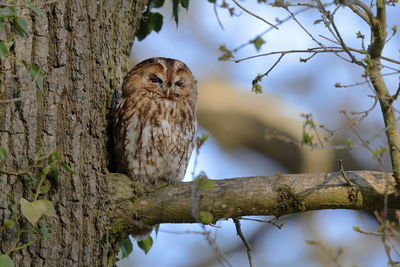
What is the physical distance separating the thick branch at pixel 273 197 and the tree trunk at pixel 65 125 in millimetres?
223

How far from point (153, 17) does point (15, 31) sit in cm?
123

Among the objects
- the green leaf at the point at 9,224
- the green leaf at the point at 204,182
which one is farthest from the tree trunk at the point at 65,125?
the green leaf at the point at 204,182

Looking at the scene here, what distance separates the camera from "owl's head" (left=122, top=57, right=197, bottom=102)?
11.9ft

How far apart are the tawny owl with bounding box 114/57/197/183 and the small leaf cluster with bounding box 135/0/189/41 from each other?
7.6 inches

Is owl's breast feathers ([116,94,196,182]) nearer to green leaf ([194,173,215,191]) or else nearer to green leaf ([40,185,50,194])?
green leaf ([40,185,50,194])

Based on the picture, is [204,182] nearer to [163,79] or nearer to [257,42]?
[257,42]

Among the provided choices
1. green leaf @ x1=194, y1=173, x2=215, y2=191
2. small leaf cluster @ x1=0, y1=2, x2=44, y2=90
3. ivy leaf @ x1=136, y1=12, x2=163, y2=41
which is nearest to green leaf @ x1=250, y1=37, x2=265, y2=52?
green leaf @ x1=194, y1=173, x2=215, y2=191

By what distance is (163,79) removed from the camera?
377 cm

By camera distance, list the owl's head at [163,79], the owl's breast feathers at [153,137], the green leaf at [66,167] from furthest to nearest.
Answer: the owl's head at [163,79] < the owl's breast feathers at [153,137] < the green leaf at [66,167]

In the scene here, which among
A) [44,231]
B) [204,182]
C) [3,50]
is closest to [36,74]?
[3,50]

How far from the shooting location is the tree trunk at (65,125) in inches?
104

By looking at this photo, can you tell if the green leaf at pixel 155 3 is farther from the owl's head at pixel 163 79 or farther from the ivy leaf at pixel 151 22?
the owl's head at pixel 163 79

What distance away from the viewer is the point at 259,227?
27.5 feet

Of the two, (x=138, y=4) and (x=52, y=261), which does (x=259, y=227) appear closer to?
(x=138, y=4)
